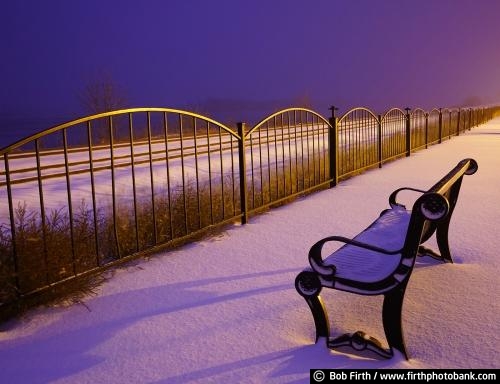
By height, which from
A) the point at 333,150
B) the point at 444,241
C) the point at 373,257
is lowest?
the point at 444,241

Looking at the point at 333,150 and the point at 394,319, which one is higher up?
the point at 333,150

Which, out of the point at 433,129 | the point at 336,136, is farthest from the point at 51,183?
the point at 433,129

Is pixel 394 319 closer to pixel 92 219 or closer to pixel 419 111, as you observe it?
pixel 92 219

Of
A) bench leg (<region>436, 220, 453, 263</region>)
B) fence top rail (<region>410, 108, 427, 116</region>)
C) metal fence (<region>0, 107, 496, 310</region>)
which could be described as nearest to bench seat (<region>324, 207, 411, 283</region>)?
bench leg (<region>436, 220, 453, 263</region>)

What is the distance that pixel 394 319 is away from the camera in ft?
10.1

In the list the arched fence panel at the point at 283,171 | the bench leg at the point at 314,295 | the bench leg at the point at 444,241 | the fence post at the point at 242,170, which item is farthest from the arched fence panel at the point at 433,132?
the bench leg at the point at 314,295

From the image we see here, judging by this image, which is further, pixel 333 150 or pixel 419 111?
pixel 419 111

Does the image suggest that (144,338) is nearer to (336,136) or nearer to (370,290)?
(370,290)

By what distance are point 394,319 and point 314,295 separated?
0.48m

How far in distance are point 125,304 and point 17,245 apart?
956 mm

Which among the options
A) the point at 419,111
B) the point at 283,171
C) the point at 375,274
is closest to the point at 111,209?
the point at 283,171

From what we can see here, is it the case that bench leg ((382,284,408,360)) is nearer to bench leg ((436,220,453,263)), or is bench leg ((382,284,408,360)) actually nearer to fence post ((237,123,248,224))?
bench leg ((436,220,453,263))

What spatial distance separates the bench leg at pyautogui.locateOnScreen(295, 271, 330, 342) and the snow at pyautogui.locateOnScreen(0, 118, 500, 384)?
111 millimetres

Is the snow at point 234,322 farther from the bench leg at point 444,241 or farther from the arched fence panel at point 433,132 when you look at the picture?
the arched fence panel at point 433,132
